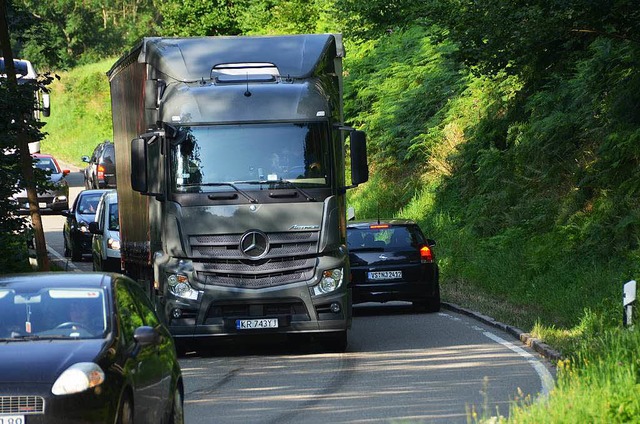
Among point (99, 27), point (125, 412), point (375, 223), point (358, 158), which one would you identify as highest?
point (99, 27)

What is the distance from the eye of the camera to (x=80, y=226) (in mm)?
35812

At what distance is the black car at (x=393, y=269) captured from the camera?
23703mm

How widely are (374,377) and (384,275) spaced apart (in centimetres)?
814

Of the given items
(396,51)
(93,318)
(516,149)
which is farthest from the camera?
(396,51)

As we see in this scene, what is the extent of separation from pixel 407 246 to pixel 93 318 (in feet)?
46.5

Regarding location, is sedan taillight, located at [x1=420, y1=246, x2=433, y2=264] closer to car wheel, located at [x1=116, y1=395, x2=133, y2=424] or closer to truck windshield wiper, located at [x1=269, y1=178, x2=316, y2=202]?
truck windshield wiper, located at [x1=269, y1=178, x2=316, y2=202]

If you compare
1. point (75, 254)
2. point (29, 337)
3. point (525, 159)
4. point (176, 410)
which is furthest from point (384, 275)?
point (75, 254)

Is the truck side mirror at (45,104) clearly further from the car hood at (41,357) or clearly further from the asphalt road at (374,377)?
the car hood at (41,357)

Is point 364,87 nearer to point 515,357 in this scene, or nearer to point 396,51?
point 396,51

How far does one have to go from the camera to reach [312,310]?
695 inches

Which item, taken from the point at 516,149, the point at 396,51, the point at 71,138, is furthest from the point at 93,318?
the point at 71,138

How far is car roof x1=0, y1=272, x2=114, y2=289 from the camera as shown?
1068cm

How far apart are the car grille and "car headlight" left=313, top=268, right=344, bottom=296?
8.69 metres

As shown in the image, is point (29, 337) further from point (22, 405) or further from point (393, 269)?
point (393, 269)
